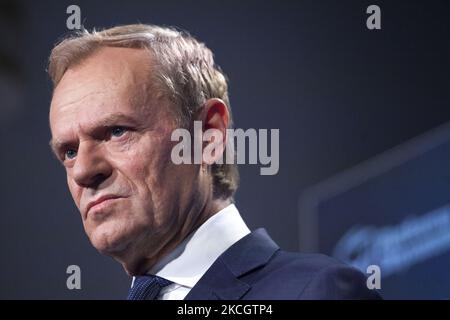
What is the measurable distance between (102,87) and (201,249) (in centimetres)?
40

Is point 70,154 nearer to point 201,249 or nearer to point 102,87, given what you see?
point 102,87

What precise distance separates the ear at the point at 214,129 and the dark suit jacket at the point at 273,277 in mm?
226

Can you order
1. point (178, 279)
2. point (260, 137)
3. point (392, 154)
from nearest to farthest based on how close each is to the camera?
point (178, 279) < point (260, 137) < point (392, 154)

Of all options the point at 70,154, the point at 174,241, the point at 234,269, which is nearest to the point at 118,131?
the point at 70,154

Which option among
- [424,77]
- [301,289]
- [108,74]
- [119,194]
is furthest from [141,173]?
[424,77]

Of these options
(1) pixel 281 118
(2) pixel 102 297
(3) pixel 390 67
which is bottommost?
(2) pixel 102 297

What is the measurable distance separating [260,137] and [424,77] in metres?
0.56

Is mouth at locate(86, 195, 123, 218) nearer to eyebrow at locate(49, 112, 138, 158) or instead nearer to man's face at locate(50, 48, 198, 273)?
man's face at locate(50, 48, 198, 273)

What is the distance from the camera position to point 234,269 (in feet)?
4.59

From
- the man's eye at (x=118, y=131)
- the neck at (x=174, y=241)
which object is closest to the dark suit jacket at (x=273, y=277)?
the neck at (x=174, y=241)

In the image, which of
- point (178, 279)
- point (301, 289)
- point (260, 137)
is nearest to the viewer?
point (301, 289)
